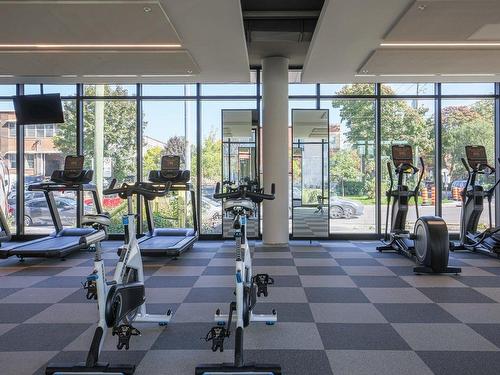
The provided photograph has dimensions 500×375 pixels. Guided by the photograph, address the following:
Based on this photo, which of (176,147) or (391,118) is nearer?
(391,118)

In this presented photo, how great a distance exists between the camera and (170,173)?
7246 mm

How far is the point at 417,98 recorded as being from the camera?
825cm

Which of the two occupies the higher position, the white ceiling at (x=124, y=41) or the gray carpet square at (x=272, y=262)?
the white ceiling at (x=124, y=41)

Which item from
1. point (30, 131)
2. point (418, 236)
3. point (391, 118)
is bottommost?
point (418, 236)

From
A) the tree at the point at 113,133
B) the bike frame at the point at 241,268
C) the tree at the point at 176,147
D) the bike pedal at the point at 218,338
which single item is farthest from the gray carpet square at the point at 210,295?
the tree at the point at 113,133

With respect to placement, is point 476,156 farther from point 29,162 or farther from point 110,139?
point 29,162

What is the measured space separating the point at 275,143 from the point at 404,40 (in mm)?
2953

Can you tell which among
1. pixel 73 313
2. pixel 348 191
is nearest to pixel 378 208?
pixel 348 191

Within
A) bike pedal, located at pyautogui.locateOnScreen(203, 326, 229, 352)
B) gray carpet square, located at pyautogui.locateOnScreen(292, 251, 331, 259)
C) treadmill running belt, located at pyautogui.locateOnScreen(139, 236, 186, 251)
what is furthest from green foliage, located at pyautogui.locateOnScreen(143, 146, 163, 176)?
bike pedal, located at pyautogui.locateOnScreen(203, 326, 229, 352)

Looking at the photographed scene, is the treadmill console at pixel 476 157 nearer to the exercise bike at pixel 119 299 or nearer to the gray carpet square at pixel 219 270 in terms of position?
the gray carpet square at pixel 219 270

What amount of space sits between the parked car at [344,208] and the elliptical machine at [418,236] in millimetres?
1248

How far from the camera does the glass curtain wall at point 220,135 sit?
8273 millimetres

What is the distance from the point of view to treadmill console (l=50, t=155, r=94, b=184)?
704 cm

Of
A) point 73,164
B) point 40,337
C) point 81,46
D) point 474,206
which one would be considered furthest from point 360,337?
point 73,164
